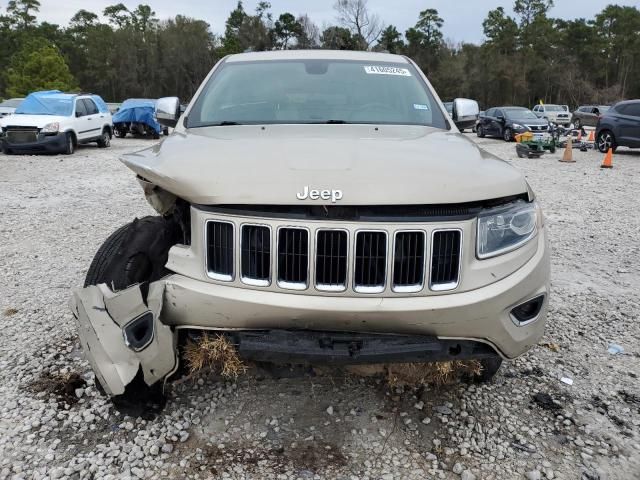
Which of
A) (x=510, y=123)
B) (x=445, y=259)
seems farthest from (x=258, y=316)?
(x=510, y=123)

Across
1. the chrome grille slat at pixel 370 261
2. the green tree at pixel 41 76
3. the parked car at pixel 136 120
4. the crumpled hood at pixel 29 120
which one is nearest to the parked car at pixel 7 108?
the parked car at pixel 136 120

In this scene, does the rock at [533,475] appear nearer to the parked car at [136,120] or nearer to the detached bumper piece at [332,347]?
the detached bumper piece at [332,347]

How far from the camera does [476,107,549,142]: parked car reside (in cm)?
2209

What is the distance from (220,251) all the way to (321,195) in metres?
0.48

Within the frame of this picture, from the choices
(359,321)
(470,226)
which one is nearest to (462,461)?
(359,321)

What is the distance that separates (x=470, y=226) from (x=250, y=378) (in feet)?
5.15

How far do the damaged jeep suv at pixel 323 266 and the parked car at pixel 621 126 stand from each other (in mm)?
16565

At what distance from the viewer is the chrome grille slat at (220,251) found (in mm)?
2197

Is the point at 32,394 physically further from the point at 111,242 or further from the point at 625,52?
the point at 625,52

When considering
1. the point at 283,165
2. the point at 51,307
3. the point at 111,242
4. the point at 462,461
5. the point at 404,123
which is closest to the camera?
the point at 283,165

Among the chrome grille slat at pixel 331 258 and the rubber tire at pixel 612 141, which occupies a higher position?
the chrome grille slat at pixel 331 258

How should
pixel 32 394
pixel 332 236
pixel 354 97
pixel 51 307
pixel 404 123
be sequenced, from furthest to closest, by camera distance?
pixel 51 307 < pixel 354 97 < pixel 404 123 < pixel 32 394 < pixel 332 236

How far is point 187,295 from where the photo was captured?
2.19 meters

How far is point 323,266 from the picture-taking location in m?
2.13
